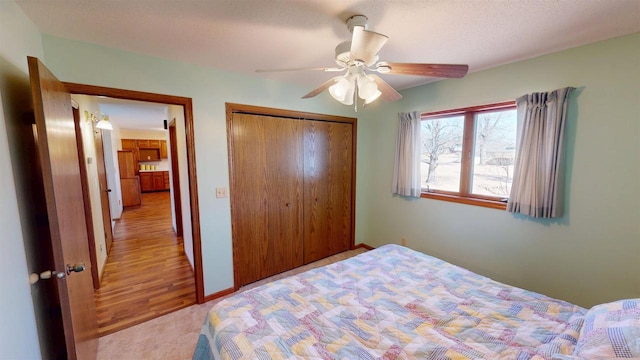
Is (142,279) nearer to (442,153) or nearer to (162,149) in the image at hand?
(442,153)

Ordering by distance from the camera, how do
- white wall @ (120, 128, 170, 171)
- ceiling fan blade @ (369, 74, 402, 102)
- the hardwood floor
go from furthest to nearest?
white wall @ (120, 128, 170, 171) → the hardwood floor → ceiling fan blade @ (369, 74, 402, 102)

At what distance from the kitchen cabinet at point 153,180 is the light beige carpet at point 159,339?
7.92 meters

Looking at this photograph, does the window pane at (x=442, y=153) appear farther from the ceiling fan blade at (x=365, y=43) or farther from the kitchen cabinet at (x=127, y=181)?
the kitchen cabinet at (x=127, y=181)

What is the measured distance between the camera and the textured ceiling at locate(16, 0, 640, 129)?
1.34 meters

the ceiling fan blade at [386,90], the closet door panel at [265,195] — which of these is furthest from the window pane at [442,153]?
the closet door panel at [265,195]

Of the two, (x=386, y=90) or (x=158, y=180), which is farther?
(x=158, y=180)

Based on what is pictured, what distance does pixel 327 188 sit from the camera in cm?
329

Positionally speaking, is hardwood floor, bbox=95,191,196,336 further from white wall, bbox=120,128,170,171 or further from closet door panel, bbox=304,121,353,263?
white wall, bbox=120,128,170,171

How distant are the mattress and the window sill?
96cm

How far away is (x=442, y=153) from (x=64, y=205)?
10.8ft

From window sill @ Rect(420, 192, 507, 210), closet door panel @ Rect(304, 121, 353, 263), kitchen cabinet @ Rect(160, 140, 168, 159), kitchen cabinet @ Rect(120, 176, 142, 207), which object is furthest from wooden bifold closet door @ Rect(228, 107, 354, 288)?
kitchen cabinet @ Rect(160, 140, 168, 159)

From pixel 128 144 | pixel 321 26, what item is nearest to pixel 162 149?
pixel 128 144

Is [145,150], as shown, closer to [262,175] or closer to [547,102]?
[262,175]

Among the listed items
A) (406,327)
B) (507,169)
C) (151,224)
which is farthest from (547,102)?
(151,224)
